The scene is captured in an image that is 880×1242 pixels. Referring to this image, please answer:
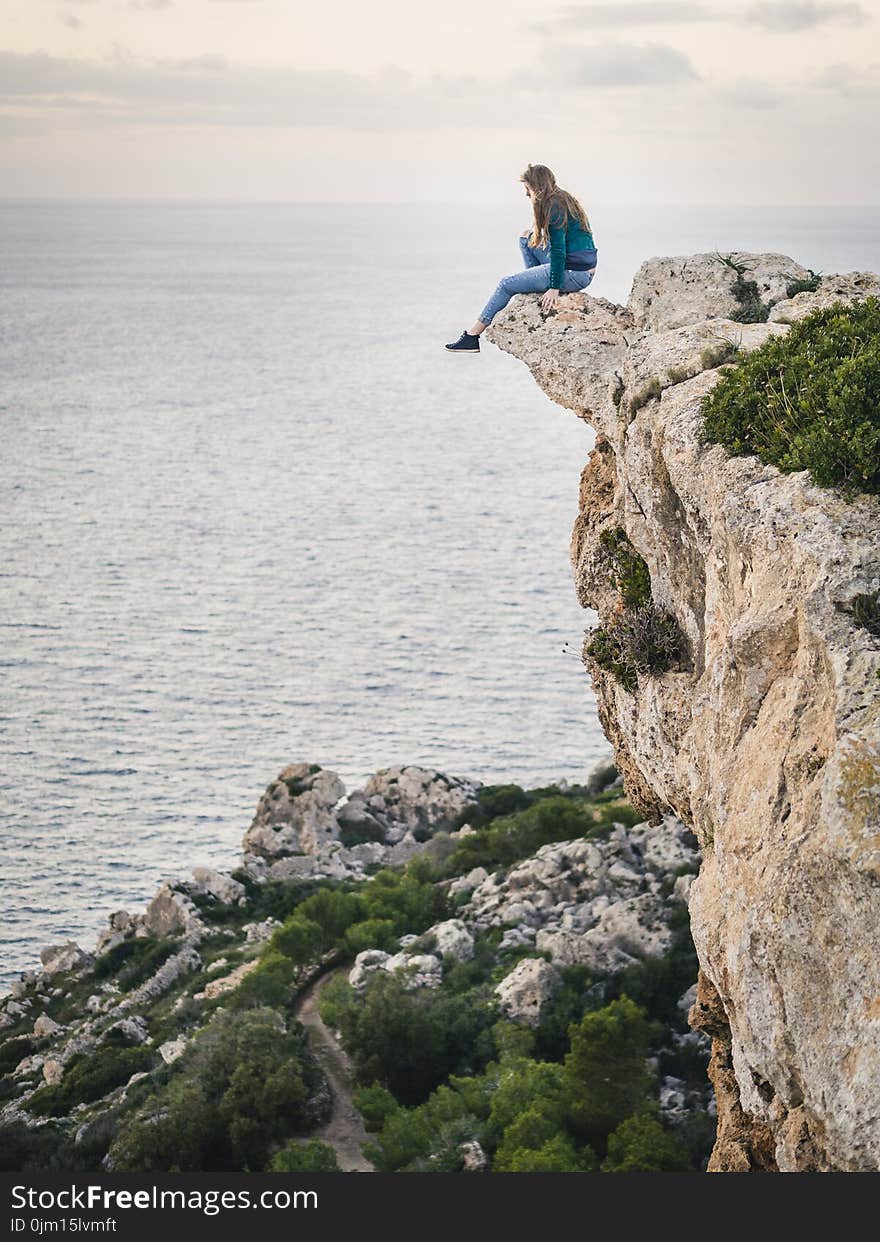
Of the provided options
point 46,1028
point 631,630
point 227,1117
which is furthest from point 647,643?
point 46,1028

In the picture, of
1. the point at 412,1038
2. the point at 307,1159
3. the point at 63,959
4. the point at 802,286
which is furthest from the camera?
the point at 63,959

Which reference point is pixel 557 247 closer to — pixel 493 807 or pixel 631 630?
pixel 631 630

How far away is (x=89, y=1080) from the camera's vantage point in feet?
131

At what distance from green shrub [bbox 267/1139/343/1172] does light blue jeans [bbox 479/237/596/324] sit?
62.2 ft

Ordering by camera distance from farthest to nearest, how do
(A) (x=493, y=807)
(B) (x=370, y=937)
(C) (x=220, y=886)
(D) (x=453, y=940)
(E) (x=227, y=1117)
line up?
(A) (x=493, y=807) → (C) (x=220, y=886) → (B) (x=370, y=937) → (D) (x=453, y=940) → (E) (x=227, y=1117)

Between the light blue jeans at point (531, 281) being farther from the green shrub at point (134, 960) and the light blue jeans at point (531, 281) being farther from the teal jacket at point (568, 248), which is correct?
the green shrub at point (134, 960)

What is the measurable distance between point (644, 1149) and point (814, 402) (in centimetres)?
1994

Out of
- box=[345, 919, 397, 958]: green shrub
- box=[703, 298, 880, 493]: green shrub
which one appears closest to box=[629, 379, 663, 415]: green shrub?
box=[703, 298, 880, 493]: green shrub

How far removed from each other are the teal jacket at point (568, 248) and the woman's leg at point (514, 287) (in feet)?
0.60

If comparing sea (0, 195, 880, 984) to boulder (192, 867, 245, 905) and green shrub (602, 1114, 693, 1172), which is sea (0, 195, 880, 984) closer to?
boulder (192, 867, 245, 905)

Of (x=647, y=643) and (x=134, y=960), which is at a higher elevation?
(x=647, y=643)

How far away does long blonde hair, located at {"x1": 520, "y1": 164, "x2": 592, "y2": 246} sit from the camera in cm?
1717

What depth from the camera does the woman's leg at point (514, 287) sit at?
734 inches

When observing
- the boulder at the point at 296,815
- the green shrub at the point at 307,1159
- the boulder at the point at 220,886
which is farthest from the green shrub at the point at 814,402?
the boulder at the point at 296,815
